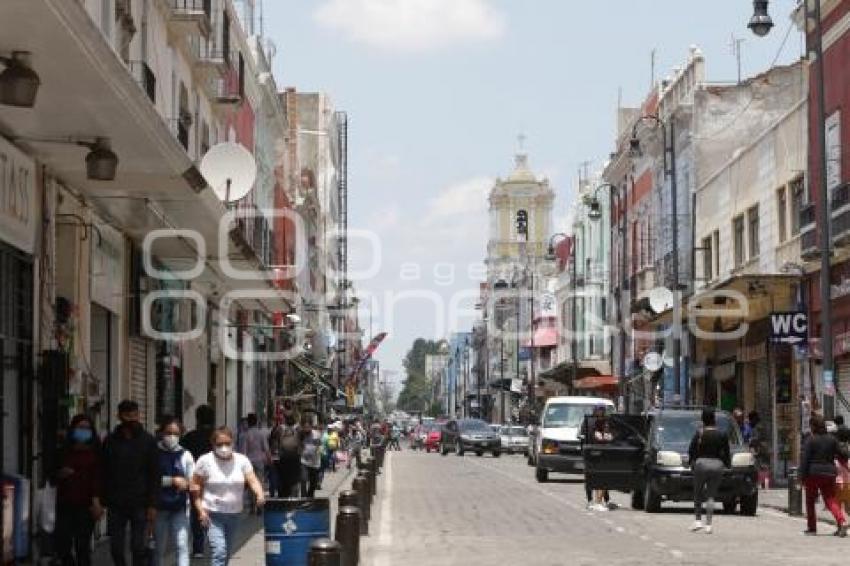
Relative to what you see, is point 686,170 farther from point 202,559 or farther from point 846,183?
point 202,559

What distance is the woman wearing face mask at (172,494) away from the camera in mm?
15680

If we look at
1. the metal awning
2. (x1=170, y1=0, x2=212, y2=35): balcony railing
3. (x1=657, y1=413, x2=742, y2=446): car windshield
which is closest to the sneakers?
(x1=657, y1=413, x2=742, y2=446): car windshield

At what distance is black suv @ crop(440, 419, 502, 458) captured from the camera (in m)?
73.2

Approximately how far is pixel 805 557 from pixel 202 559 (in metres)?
6.92

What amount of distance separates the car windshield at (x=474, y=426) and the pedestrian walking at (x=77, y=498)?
5856 centimetres

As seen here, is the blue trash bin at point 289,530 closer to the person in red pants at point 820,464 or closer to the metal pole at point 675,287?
the person in red pants at point 820,464

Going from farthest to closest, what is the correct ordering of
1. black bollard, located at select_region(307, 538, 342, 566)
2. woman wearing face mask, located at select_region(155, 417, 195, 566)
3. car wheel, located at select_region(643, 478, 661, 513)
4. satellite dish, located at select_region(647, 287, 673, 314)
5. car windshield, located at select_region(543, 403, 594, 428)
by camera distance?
1. satellite dish, located at select_region(647, 287, 673, 314)
2. car windshield, located at select_region(543, 403, 594, 428)
3. car wheel, located at select_region(643, 478, 661, 513)
4. woman wearing face mask, located at select_region(155, 417, 195, 566)
5. black bollard, located at select_region(307, 538, 342, 566)

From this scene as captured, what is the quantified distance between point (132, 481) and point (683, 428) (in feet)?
53.8

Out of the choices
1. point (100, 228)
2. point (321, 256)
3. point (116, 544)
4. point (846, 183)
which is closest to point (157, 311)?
point (100, 228)

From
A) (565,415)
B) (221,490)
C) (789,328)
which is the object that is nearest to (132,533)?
(221,490)

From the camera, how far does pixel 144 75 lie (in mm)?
25688

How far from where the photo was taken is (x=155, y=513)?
15.6 m

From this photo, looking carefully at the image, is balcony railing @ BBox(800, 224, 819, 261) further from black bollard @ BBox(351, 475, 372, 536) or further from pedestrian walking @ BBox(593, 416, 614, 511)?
black bollard @ BBox(351, 475, 372, 536)

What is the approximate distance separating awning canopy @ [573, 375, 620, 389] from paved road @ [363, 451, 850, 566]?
107ft
